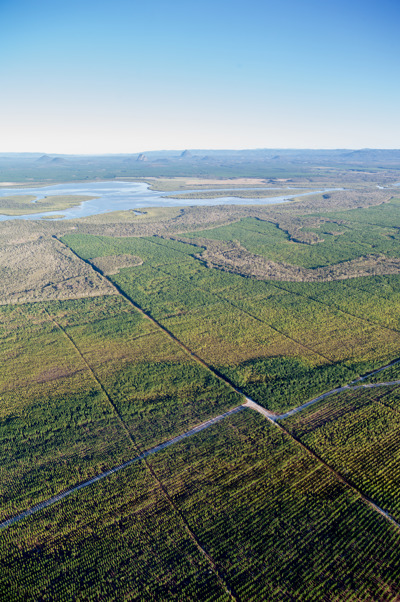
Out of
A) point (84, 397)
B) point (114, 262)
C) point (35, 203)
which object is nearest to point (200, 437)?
point (84, 397)

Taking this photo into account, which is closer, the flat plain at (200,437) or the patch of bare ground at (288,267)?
the flat plain at (200,437)

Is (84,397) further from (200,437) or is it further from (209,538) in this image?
(209,538)

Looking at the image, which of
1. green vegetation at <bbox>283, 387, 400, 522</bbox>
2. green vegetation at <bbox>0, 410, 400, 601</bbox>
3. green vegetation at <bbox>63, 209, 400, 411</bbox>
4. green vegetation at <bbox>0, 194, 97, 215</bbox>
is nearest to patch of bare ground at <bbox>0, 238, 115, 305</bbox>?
green vegetation at <bbox>63, 209, 400, 411</bbox>

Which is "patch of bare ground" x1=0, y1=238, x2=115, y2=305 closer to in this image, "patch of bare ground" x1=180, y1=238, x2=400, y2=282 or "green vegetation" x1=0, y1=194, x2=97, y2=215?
"patch of bare ground" x1=180, y1=238, x2=400, y2=282

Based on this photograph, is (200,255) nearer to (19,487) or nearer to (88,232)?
(88,232)

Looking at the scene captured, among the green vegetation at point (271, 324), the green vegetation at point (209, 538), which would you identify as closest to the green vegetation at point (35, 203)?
the green vegetation at point (271, 324)

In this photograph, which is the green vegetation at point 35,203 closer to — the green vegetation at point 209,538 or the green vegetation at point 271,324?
the green vegetation at point 271,324
